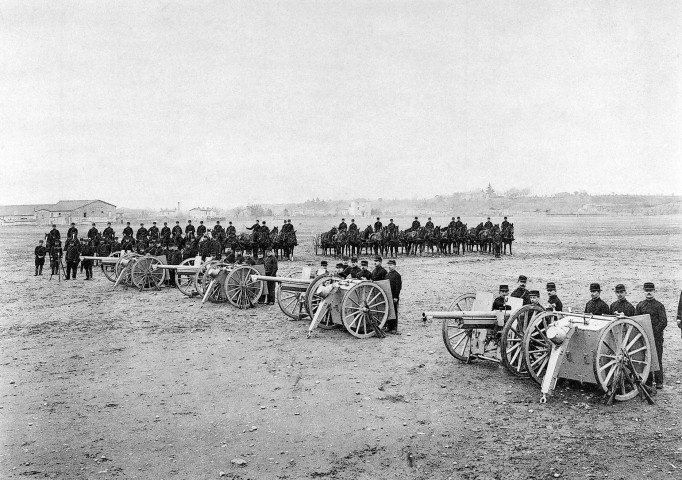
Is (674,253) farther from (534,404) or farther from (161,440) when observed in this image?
(161,440)

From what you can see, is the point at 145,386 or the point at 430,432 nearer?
the point at 430,432

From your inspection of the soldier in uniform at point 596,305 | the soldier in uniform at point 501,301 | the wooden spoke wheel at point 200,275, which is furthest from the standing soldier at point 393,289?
the wooden spoke wheel at point 200,275

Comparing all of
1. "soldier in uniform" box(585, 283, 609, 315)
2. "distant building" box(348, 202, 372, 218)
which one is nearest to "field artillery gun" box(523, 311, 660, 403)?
"soldier in uniform" box(585, 283, 609, 315)

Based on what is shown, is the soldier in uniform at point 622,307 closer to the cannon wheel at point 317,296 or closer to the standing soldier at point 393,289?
the standing soldier at point 393,289

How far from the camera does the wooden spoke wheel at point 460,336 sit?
939 centimetres

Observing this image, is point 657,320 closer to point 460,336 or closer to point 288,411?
point 460,336

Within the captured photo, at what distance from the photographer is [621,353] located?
7.64m

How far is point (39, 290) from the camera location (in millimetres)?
18047

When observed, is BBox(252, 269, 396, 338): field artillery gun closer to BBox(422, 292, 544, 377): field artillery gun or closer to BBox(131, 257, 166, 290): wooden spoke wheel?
BBox(422, 292, 544, 377): field artillery gun

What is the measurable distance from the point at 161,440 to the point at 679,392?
719 cm

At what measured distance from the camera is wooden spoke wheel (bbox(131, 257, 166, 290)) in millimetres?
17578

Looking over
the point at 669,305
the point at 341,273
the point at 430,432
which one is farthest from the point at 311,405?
the point at 669,305

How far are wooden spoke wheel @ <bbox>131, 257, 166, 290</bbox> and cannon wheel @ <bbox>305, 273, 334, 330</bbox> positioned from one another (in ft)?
25.0

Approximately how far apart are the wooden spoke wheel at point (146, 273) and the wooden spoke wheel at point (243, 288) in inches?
163
